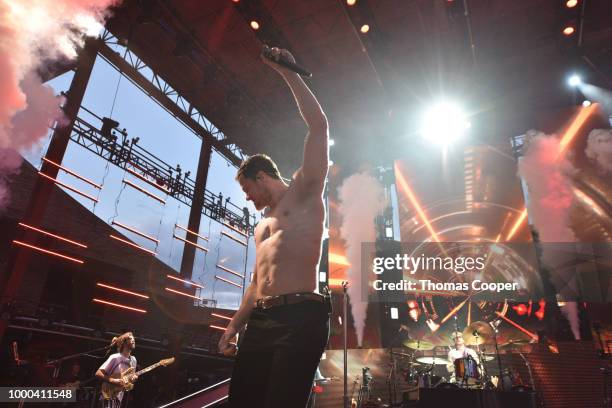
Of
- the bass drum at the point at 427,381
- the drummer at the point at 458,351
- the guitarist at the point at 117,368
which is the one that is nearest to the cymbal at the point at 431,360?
the drummer at the point at 458,351

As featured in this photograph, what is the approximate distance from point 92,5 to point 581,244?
10.6 m

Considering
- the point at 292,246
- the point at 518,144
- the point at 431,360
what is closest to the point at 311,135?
the point at 292,246

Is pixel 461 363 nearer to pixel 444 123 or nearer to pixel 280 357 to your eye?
pixel 280 357

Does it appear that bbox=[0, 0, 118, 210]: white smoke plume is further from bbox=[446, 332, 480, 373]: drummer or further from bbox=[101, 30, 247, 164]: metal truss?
bbox=[446, 332, 480, 373]: drummer

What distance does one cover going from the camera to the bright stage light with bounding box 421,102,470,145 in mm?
8297

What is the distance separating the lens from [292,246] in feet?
5.10

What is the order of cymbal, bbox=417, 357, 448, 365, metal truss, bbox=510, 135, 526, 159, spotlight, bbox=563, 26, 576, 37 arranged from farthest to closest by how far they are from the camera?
metal truss, bbox=510, 135, 526, 159, spotlight, bbox=563, 26, 576, 37, cymbal, bbox=417, 357, 448, 365

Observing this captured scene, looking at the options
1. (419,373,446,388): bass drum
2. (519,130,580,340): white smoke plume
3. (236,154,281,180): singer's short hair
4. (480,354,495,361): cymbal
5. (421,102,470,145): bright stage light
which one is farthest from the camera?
(421,102,470,145): bright stage light

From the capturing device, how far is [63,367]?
9930 mm

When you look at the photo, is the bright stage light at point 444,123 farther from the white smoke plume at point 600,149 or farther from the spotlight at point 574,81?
the white smoke plume at point 600,149

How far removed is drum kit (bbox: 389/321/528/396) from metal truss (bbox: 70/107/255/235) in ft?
25.4

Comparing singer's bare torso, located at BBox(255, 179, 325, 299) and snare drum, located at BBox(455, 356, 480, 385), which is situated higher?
singer's bare torso, located at BBox(255, 179, 325, 299)

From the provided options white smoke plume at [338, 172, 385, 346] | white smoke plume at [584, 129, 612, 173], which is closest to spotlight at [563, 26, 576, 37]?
white smoke plume at [584, 129, 612, 173]

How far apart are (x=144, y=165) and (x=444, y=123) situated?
7.87m
